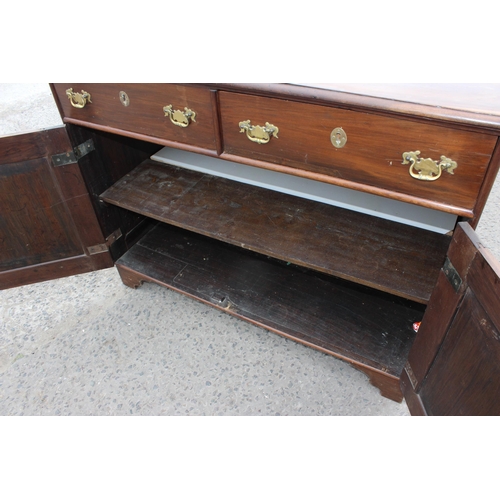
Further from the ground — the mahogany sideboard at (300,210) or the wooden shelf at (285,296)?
the mahogany sideboard at (300,210)

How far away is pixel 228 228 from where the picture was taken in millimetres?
1359

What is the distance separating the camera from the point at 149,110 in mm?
1182

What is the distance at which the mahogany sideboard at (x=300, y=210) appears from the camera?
0.86 m

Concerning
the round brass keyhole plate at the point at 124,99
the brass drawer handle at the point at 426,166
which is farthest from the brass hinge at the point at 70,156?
the brass drawer handle at the point at 426,166

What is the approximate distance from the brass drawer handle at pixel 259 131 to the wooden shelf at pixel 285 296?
63 centimetres

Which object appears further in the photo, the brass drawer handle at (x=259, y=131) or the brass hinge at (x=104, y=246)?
the brass hinge at (x=104, y=246)

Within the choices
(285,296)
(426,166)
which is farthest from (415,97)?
(285,296)

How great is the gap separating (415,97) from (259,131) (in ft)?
1.21

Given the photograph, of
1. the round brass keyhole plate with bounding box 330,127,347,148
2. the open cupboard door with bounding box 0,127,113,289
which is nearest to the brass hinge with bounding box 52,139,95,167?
the open cupboard door with bounding box 0,127,113,289

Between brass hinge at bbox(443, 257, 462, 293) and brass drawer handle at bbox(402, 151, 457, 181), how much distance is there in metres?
0.19

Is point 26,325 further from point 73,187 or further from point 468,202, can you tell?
point 468,202

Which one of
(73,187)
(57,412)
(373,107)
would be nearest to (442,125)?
(373,107)

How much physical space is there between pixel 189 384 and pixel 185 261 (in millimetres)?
479

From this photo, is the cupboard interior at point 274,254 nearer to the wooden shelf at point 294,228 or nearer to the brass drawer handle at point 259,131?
the wooden shelf at point 294,228
